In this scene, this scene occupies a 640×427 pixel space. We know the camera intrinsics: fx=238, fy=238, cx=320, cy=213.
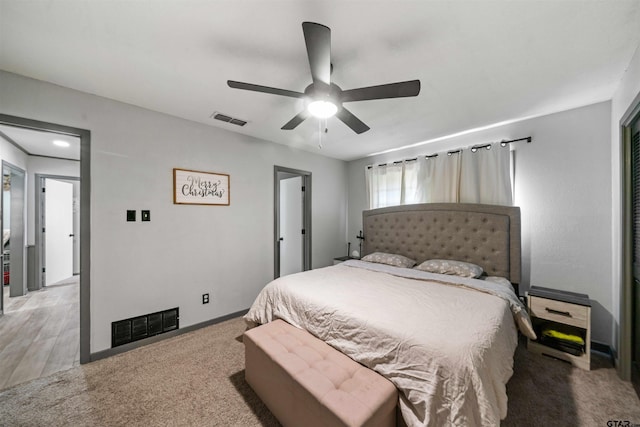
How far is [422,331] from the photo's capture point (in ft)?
4.73

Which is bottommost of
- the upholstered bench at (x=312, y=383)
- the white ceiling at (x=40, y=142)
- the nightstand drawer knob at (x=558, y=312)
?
the upholstered bench at (x=312, y=383)

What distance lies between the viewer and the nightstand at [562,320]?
211cm

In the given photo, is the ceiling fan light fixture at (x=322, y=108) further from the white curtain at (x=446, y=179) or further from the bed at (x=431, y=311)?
the white curtain at (x=446, y=179)

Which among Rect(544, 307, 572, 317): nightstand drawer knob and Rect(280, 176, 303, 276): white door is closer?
Rect(544, 307, 572, 317): nightstand drawer knob

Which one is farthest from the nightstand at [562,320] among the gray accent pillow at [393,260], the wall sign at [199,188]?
the wall sign at [199,188]

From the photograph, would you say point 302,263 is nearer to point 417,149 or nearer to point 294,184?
point 294,184

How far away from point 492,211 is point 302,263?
2869mm

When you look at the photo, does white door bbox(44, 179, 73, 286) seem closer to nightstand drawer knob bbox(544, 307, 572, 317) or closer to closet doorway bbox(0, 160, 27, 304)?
closet doorway bbox(0, 160, 27, 304)

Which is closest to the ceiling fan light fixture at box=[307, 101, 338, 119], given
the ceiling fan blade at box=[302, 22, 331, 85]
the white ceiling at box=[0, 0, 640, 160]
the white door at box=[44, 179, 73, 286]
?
the ceiling fan blade at box=[302, 22, 331, 85]

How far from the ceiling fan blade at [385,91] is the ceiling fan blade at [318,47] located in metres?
0.20

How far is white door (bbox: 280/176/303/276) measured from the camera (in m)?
4.26

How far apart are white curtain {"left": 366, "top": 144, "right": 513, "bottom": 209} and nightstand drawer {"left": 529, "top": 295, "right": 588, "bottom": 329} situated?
3.65 feet

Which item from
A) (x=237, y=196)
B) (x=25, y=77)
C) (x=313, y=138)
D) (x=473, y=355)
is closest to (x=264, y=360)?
(x=473, y=355)

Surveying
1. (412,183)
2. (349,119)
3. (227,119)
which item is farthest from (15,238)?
(412,183)
